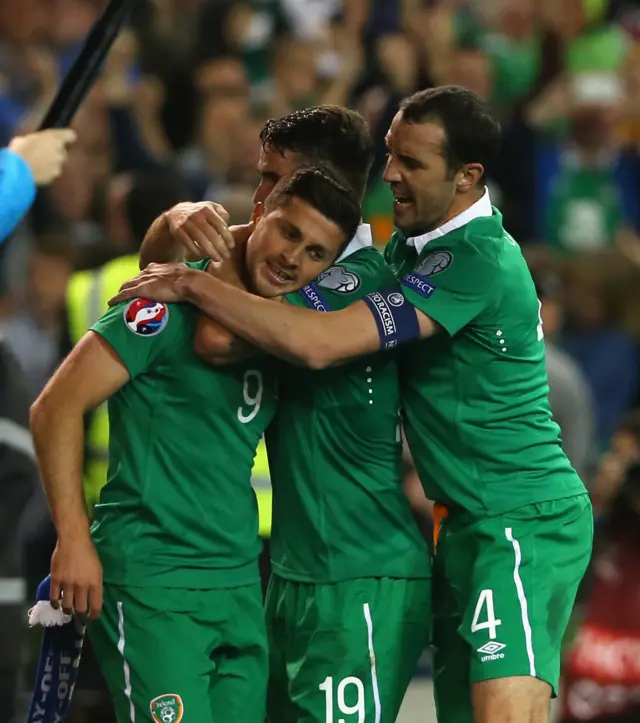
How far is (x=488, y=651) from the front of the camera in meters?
4.20

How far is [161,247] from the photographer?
14.8 ft

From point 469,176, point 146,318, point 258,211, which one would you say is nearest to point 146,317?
point 146,318

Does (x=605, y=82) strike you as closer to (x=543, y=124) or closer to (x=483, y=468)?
(x=543, y=124)

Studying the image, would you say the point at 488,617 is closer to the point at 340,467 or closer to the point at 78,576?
the point at 340,467

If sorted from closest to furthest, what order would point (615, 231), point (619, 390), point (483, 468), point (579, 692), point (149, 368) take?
point (149, 368) < point (483, 468) < point (579, 692) < point (619, 390) < point (615, 231)

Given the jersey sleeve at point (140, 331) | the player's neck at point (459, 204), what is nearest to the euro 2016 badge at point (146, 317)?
the jersey sleeve at point (140, 331)

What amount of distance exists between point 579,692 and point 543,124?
4.15m

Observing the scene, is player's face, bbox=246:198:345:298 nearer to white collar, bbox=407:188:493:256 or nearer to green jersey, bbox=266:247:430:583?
green jersey, bbox=266:247:430:583

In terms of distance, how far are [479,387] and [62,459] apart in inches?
44.5

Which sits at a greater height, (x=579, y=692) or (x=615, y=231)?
(x=615, y=231)

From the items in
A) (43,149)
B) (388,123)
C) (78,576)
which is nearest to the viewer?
(78,576)

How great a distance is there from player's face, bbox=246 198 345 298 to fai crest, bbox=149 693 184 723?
1.01 meters

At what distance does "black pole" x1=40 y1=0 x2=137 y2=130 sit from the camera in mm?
4625

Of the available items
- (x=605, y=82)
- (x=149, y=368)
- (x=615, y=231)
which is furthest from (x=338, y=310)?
(x=605, y=82)
